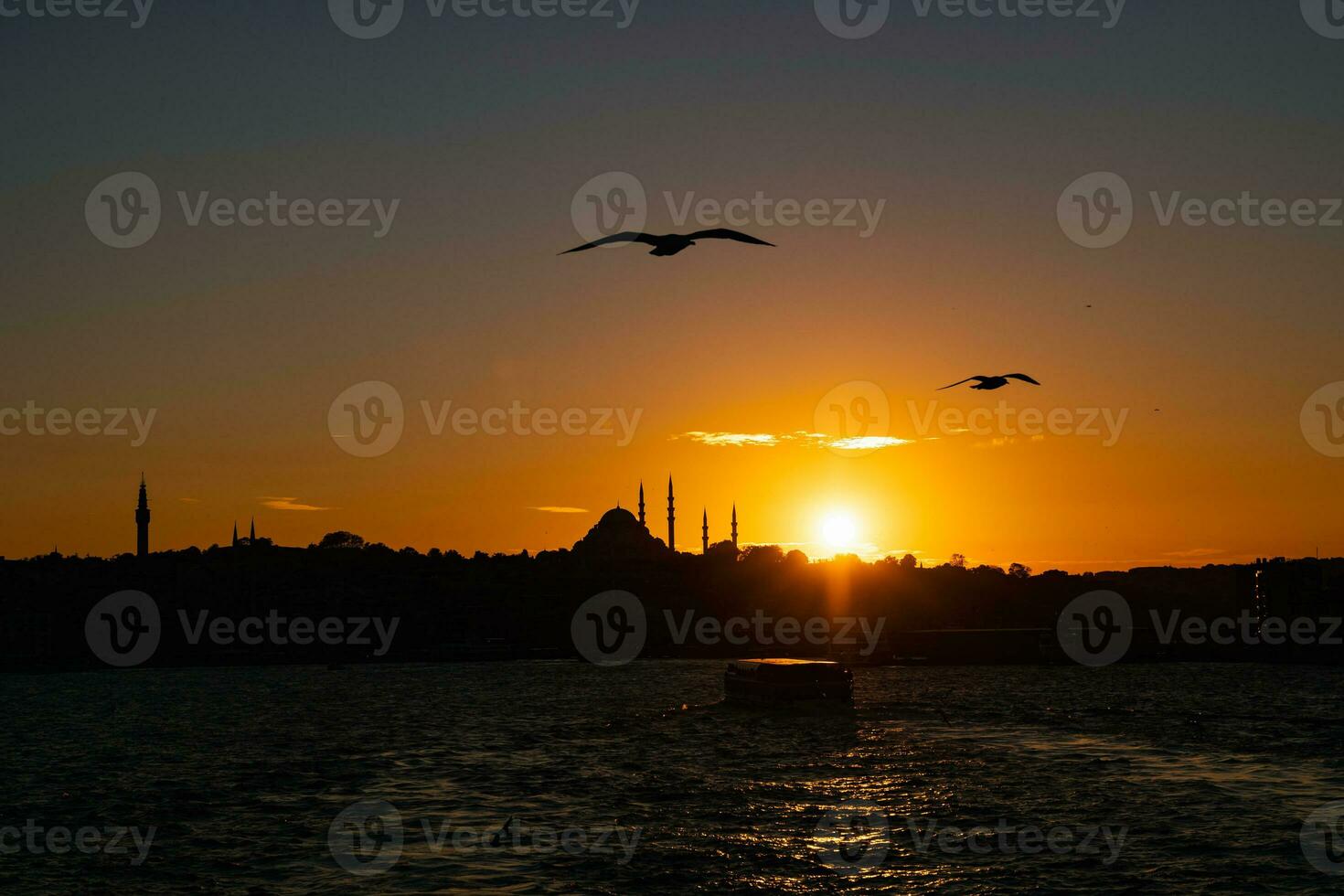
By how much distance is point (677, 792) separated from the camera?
5234cm

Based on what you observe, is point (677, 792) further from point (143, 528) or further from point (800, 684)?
point (143, 528)

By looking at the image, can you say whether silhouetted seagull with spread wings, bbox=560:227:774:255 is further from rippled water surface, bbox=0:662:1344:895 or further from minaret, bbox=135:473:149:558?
minaret, bbox=135:473:149:558

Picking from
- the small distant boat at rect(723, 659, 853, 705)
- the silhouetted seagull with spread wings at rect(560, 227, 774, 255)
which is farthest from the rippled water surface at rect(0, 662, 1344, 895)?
the silhouetted seagull with spread wings at rect(560, 227, 774, 255)

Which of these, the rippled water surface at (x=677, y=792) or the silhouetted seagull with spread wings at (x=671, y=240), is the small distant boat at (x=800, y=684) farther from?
the silhouetted seagull with spread wings at (x=671, y=240)

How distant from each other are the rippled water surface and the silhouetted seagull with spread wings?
17680mm

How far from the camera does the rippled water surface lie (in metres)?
37.3

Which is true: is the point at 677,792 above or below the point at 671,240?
below

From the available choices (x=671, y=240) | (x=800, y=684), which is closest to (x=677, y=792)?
(x=671, y=240)

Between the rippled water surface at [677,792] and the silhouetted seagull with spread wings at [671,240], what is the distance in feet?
58.0

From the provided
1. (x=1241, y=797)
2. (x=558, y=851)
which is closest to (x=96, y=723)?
(x=558, y=851)

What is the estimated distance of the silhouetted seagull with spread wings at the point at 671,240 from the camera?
20.9 m

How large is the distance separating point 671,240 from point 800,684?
68843 millimetres

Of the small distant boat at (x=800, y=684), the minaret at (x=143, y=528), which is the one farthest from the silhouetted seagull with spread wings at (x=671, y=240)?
the minaret at (x=143, y=528)

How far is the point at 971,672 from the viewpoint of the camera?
15362cm
